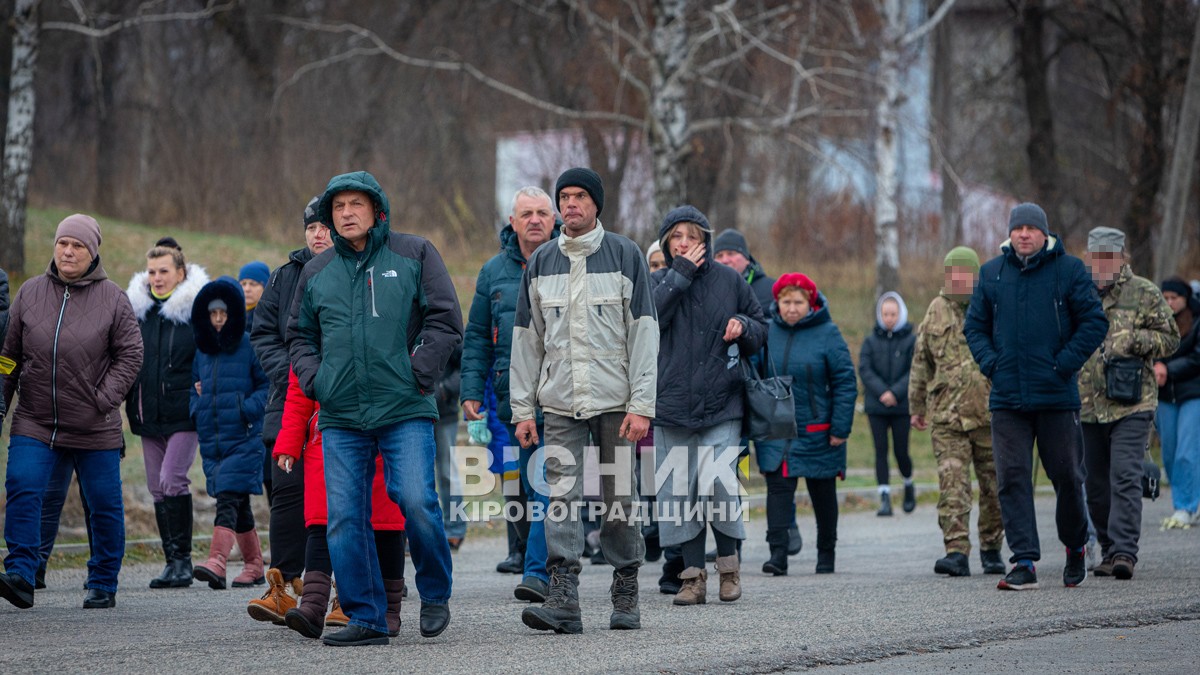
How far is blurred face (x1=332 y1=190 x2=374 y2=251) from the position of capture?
7.10 metres

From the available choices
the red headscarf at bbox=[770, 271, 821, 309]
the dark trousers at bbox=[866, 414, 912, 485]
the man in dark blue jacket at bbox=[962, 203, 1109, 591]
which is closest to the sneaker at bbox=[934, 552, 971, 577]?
the man in dark blue jacket at bbox=[962, 203, 1109, 591]

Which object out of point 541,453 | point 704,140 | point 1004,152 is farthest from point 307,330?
point 1004,152

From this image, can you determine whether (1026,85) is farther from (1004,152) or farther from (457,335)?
(457,335)

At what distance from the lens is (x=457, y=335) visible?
7.18 metres

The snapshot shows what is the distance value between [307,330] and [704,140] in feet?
61.9

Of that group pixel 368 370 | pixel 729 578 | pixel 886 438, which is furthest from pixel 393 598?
pixel 886 438

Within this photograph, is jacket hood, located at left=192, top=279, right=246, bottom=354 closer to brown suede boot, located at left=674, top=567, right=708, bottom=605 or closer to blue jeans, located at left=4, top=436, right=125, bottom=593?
blue jeans, located at left=4, top=436, right=125, bottom=593

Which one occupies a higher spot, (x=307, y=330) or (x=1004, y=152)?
(x=1004, y=152)

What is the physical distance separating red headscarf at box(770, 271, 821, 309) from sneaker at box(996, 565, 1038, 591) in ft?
8.28

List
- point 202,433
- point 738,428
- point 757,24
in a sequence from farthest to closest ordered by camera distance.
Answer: point 757,24
point 202,433
point 738,428

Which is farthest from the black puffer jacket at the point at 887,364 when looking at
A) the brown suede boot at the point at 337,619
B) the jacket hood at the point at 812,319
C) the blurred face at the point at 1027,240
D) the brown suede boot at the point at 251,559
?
the brown suede boot at the point at 337,619

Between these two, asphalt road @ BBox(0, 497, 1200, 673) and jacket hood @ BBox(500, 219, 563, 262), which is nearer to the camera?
asphalt road @ BBox(0, 497, 1200, 673)

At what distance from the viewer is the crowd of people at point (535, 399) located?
7.15m

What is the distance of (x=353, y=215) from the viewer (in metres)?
7.10
